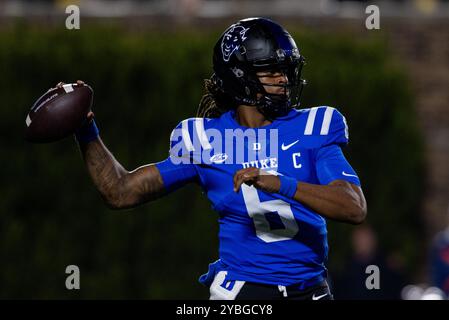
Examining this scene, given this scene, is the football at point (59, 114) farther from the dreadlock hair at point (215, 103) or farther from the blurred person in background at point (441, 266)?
the blurred person in background at point (441, 266)

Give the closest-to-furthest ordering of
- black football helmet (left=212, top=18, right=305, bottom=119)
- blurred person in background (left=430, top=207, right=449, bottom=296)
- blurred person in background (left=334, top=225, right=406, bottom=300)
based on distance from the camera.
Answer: black football helmet (left=212, top=18, right=305, bottom=119) → blurred person in background (left=430, top=207, right=449, bottom=296) → blurred person in background (left=334, top=225, right=406, bottom=300)

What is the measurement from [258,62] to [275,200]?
1.99 feet

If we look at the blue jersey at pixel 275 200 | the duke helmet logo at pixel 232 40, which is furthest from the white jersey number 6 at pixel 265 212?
the duke helmet logo at pixel 232 40

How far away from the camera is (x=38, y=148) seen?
10383 millimetres

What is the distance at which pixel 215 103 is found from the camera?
5.15m

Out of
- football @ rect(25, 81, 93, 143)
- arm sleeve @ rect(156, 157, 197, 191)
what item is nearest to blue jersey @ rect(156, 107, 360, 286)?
arm sleeve @ rect(156, 157, 197, 191)

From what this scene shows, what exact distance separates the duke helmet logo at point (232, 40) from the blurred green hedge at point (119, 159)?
17.8ft

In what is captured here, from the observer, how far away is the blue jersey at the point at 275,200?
15.6 ft

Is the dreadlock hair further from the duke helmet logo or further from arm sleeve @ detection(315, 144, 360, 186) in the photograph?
arm sleeve @ detection(315, 144, 360, 186)

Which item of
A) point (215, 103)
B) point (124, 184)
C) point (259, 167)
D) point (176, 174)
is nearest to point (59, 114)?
point (124, 184)

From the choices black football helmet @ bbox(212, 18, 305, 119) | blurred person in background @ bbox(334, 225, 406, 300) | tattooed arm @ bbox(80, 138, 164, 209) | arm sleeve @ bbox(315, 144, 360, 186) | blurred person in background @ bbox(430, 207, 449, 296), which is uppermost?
black football helmet @ bbox(212, 18, 305, 119)

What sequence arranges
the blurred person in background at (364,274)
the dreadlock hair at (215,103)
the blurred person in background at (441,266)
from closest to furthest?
the dreadlock hair at (215,103)
the blurred person in background at (441,266)
the blurred person in background at (364,274)

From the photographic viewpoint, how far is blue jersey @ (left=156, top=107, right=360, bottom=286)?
15.6 ft
